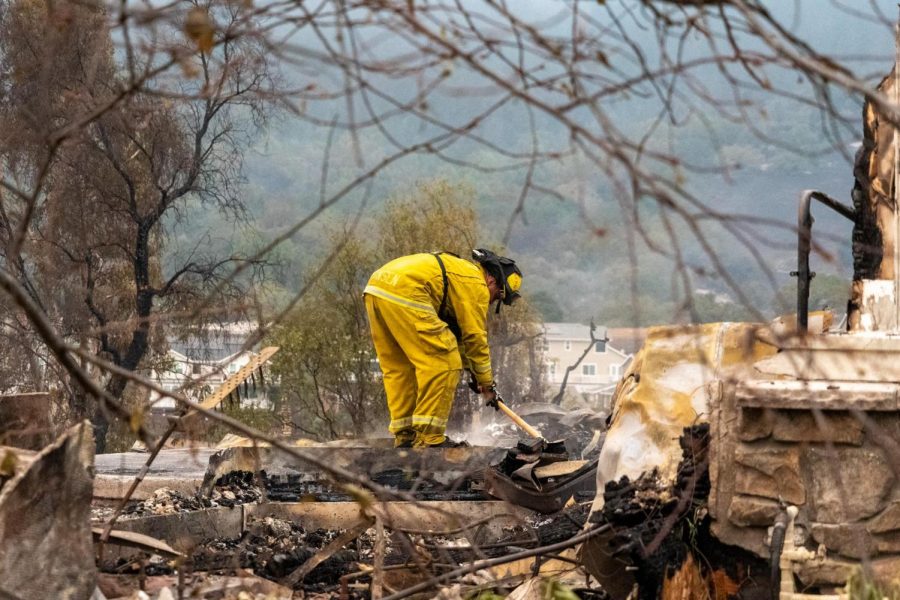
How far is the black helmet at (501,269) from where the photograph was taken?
10.5 m

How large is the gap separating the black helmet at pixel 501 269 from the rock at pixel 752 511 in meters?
5.40

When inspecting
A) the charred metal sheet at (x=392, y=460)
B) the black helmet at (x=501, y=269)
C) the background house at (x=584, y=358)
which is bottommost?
the background house at (x=584, y=358)

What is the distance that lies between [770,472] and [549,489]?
3.15 metres

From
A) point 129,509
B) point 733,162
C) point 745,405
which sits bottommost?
point 129,509

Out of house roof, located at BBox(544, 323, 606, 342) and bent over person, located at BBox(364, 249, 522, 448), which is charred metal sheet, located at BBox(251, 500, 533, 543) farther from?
house roof, located at BBox(544, 323, 606, 342)

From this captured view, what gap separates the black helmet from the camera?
10461 millimetres

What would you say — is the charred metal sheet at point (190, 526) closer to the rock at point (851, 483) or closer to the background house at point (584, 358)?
the rock at point (851, 483)

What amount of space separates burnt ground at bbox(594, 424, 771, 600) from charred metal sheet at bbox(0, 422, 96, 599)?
223cm

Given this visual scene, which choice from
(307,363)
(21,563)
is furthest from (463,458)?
(307,363)

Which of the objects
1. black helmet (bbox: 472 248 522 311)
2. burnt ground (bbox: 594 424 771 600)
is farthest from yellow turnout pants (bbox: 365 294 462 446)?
burnt ground (bbox: 594 424 771 600)

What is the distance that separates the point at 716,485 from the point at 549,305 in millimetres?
89238

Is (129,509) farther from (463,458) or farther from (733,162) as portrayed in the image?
(733,162)

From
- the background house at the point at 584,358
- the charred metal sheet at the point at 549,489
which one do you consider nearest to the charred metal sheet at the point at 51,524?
the charred metal sheet at the point at 549,489

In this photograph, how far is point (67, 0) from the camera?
3523 mm
